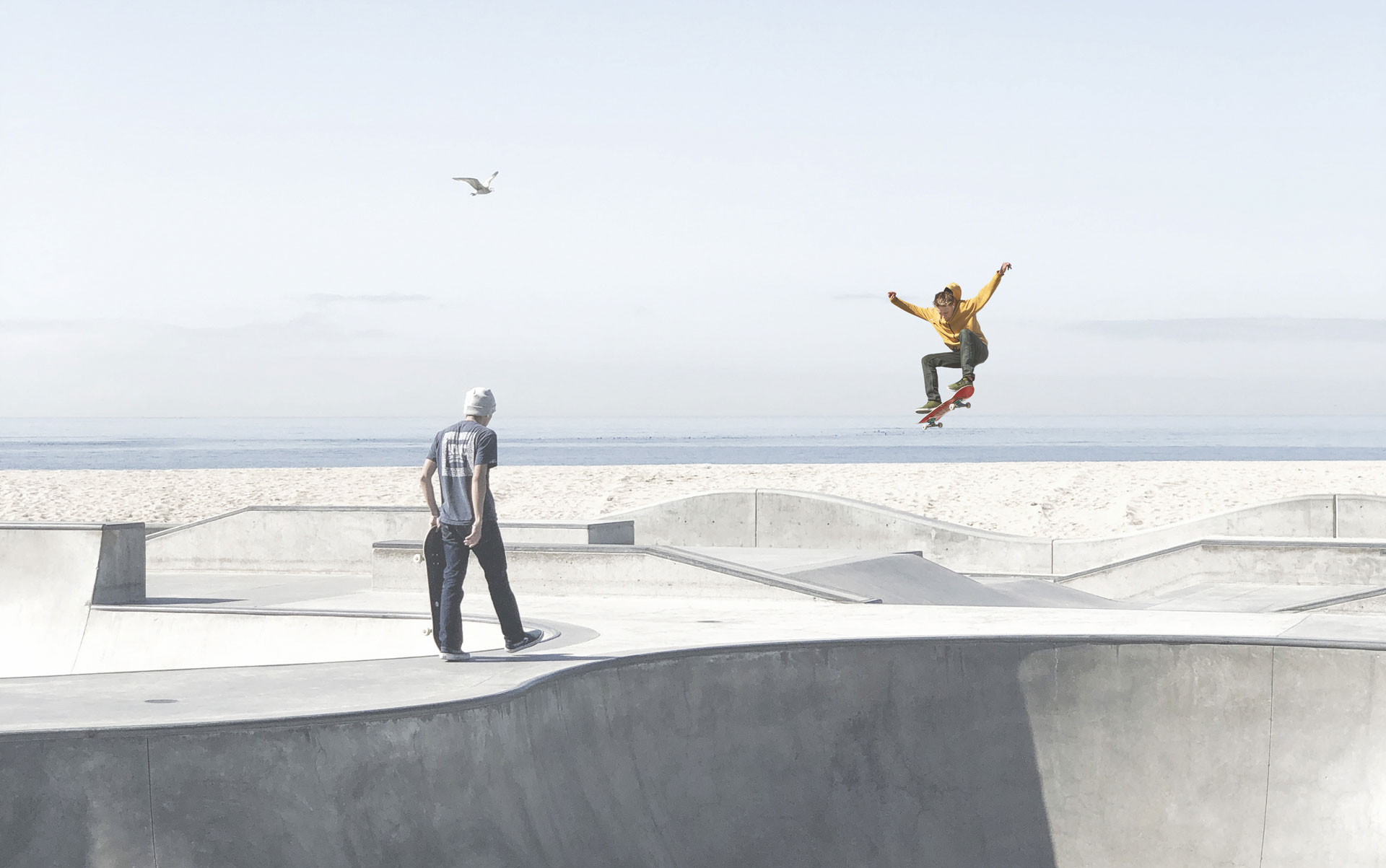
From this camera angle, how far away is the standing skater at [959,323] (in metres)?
10.4

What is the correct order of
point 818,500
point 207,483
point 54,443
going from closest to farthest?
point 818,500 < point 207,483 < point 54,443

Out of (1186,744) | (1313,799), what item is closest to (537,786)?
(1186,744)

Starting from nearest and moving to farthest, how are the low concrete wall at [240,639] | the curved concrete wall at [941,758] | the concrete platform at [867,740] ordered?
the concrete platform at [867,740] → the curved concrete wall at [941,758] → the low concrete wall at [240,639]

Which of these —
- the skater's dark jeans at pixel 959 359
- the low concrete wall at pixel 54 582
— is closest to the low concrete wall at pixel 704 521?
the low concrete wall at pixel 54 582

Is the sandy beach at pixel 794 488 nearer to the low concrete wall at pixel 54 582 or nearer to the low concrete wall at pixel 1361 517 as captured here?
the low concrete wall at pixel 1361 517

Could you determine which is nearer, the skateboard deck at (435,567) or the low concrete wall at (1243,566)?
the skateboard deck at (435,567)

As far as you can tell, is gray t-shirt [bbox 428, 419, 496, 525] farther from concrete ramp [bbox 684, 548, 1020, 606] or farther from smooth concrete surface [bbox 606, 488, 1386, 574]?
smooth concrete surface [bbox 606, 488, 1386, 574]

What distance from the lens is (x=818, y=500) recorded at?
21.2 meters

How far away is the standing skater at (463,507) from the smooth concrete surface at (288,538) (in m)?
9.77

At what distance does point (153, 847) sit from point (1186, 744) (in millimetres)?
5853

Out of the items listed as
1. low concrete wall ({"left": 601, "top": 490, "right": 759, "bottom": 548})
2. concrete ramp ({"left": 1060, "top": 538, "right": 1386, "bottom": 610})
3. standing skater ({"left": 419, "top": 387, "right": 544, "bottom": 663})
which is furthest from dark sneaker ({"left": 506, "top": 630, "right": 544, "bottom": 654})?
low concrete wall ({"left": 601, "top": 490, "right": 759, "bottom": 548})

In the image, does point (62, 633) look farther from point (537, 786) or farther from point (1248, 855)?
point (1248, 855)

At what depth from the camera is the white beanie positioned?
767 centimetres

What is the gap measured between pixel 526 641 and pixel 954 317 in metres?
4.58
